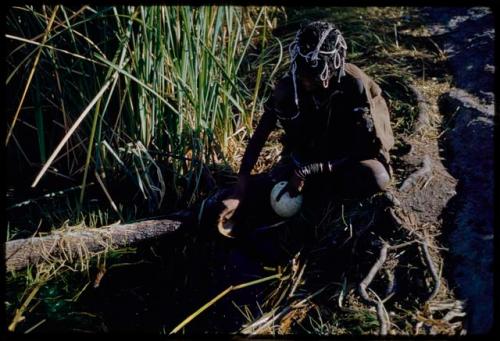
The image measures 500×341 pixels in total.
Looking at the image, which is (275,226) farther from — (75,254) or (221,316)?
(75,254)

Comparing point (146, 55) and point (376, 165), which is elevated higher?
point (146, 55)

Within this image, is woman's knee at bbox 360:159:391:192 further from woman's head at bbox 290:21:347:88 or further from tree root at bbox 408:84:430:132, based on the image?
tree root at bbox 408:84:430:132

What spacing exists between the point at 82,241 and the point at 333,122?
1.36 metres

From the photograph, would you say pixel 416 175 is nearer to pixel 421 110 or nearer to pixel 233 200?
pixel 421 110

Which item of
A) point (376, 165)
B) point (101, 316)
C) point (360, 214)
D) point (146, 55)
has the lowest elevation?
point (101, 316)

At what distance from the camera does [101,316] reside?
320 centimetres

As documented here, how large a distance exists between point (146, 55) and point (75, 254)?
1067mm

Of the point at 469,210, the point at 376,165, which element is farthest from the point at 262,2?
the point at 469,210

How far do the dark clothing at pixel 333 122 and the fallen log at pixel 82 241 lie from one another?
543 millimetres

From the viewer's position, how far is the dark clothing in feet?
9.93

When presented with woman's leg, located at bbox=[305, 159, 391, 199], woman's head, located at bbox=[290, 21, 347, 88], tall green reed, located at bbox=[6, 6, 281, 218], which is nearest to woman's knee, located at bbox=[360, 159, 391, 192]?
woman's leg, located at bbox=[305, 159, 391, 199]

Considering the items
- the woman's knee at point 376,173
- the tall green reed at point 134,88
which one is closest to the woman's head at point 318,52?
the woman's knee at point 376,173

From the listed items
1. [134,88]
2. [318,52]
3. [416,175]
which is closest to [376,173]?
[416,175]

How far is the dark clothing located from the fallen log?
21.4 inches
